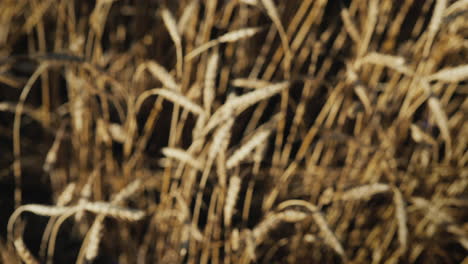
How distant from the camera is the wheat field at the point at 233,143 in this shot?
2.61ft

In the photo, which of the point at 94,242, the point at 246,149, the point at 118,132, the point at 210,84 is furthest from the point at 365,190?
the point at 118,132

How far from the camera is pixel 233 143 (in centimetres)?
129

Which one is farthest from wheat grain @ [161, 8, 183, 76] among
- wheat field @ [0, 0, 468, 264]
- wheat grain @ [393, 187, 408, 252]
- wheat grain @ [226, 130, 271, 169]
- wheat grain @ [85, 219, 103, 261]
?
wheat grain @ [393, 187, 408, 252]

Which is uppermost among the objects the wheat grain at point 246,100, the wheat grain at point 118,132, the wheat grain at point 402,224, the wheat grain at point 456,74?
the wheat grain at point 456,74

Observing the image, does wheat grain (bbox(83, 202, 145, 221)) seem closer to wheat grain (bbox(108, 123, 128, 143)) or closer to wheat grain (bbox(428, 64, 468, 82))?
wheat grain (bbox(108, 123, 128, 143))

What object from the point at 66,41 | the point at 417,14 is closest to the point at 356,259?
the point at 417,14

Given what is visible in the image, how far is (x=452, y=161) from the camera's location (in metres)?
1.12

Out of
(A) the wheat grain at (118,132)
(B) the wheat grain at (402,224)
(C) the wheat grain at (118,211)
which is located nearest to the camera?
(C) the wheat grain at (118,211)

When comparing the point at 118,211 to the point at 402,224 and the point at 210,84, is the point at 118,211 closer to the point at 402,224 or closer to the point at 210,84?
the point at 210,84

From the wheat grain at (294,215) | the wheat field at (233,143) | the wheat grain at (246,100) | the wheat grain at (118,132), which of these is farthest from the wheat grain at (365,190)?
the wheat grain at (118,132)

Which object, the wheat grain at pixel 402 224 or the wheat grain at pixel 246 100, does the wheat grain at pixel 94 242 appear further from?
the wheat grain at pixel 402 224

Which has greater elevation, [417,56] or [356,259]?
[417,56]

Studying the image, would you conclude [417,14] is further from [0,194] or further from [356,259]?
[0,194]

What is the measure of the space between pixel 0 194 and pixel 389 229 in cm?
95
